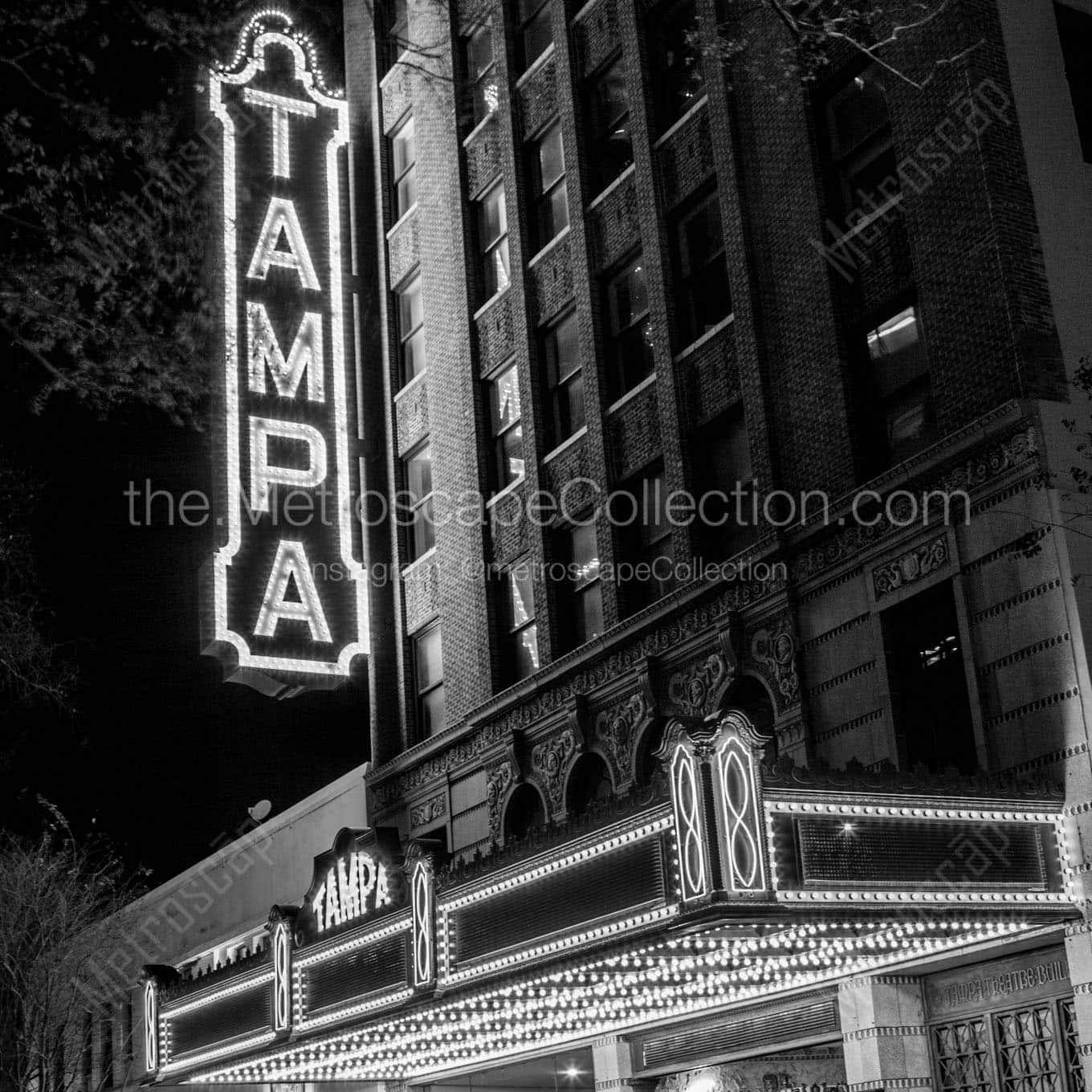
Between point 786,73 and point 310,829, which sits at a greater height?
point 786,73

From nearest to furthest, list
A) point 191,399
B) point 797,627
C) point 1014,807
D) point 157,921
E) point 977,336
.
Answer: point 191,399 → point 1014,807 → point 977,336 → point 797,627 → point 157,921

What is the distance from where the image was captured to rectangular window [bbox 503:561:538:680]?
1054 inches

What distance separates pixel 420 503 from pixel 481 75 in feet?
26.6

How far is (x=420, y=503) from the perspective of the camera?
1222 inches

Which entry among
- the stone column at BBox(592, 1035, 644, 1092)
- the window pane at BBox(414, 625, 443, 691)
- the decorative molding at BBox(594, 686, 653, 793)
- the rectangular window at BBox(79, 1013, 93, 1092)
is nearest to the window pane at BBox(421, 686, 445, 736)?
the window pane at BBox(414, 625, 443, 691)

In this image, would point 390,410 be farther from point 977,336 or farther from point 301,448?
point 977,336

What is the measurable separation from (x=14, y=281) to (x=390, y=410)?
1982cm

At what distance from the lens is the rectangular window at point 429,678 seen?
29797mm

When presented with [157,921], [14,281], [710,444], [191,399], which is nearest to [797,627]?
[710,444]

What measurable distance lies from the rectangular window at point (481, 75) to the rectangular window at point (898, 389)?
11.8 metres

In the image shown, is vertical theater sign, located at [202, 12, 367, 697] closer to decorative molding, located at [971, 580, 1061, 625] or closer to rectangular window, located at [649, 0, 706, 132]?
rectangular window, located at [649, 0, 706, 132]

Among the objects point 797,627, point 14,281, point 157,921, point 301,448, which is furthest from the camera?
point 157,921

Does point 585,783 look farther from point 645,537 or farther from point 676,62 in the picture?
point 676,62

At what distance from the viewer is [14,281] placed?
12195mm
